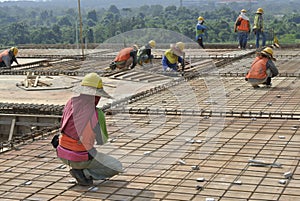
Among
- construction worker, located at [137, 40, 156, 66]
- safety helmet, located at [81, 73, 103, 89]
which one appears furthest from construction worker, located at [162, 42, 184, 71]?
safety helmet, located at [81, 73, 103, 89]

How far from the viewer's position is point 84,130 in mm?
5285

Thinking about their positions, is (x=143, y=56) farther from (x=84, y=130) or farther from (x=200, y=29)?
(x=84, y=130)

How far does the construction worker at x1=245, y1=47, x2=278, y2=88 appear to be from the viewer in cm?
1002

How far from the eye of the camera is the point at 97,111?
5359 millimetres

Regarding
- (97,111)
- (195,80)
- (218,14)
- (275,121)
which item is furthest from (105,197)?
(218,14)

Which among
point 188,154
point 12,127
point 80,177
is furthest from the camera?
point 12,127

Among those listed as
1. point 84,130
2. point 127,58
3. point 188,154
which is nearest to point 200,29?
point 127,58

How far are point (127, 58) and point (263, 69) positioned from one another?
379 centimetres

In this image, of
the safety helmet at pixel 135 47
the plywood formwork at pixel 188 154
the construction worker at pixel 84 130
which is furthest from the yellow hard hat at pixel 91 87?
the safety helmet at pixel 135 47

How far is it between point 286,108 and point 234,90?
189 cm

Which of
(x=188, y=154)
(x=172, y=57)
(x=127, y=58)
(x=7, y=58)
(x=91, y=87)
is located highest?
(x=91, y=87)

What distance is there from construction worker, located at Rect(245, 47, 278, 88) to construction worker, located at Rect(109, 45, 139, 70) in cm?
327

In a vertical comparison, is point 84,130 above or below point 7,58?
above

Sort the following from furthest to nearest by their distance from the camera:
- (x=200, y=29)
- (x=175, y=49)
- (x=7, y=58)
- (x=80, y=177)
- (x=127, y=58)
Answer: (x=200, y=29)
(x=7, y=58)
(x=127, y=58)
(x=175, y=49)
(x=80, y=177)
